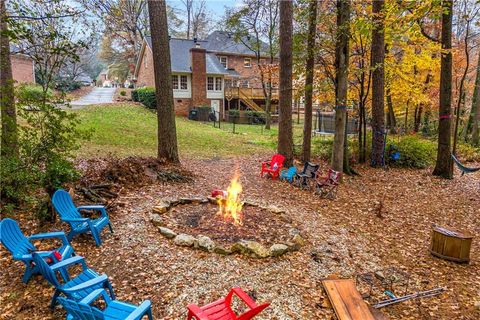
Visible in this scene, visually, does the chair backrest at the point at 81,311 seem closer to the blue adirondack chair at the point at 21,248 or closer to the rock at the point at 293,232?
the blue adirondack chair at the point at 21,248

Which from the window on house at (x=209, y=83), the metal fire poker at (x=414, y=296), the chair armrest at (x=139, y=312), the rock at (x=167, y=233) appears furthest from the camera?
the window on house at (x=209, y=83)

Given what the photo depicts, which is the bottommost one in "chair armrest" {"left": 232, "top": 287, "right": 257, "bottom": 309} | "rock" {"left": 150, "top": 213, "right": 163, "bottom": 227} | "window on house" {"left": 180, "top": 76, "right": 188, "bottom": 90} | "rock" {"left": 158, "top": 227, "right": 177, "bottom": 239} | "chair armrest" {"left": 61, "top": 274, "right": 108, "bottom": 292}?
"rock" {"left": 158, "top": 227, "right": 177, "bottom": 239}

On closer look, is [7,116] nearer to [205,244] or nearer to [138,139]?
[205,244]

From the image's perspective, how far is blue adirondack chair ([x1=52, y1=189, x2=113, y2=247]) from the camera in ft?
14.2

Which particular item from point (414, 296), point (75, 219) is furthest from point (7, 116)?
point (414, 296)

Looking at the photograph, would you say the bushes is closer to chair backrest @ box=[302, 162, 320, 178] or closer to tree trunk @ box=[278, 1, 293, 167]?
tree trunk @ box=[278, 1, 293, 167]

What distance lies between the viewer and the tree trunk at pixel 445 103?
9438mm

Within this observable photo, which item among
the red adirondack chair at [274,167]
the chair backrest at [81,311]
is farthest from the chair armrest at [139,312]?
the red adirondack chair at [274,167]

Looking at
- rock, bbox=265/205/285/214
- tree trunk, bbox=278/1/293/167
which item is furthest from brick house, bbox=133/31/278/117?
rock, bbox=265/205/285/214

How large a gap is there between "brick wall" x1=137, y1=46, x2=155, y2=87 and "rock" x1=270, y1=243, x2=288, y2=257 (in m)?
23.0

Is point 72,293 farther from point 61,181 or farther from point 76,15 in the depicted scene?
point 76,15

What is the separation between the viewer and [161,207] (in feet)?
18.7

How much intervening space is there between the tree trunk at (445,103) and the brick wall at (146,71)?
812 inches

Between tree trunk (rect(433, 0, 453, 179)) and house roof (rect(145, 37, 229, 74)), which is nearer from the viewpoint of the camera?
tree trunk (rect(433, 0, 453, 179))
